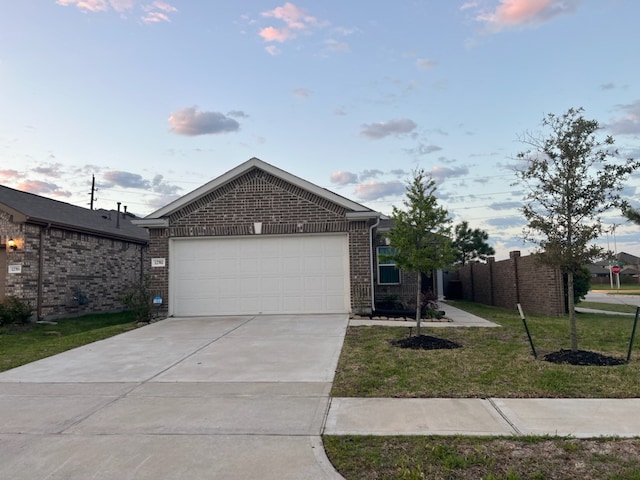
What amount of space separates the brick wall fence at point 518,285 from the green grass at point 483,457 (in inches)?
289

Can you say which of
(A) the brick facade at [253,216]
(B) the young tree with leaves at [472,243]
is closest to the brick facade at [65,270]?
(A) the brick facade at [253,216]

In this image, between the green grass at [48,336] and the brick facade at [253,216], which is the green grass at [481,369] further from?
the green grass at [48,336]

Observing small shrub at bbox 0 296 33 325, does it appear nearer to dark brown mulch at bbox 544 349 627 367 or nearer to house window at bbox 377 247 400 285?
house window at bbox 377 247 400 285

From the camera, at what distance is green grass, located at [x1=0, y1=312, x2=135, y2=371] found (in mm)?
9383

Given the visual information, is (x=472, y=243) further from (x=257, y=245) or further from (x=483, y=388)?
(x=483, y=388)

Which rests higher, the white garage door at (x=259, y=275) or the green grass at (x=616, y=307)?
the white garage door at (x=259, y=275)

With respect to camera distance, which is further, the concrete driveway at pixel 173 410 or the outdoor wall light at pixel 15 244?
the outdoor wall light at pixel 15 244

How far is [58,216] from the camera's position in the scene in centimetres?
1644

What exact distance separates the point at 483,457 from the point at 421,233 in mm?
5896

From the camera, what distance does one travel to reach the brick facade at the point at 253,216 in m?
13.9

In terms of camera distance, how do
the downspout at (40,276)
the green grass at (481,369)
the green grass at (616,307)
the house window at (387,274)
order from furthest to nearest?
the green grass at (616,307) < the house window at (387,274) < the downspout at (40,276) < the green grass at (481,369)

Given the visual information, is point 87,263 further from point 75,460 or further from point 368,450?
point 368,450

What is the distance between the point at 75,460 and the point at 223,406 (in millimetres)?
1824

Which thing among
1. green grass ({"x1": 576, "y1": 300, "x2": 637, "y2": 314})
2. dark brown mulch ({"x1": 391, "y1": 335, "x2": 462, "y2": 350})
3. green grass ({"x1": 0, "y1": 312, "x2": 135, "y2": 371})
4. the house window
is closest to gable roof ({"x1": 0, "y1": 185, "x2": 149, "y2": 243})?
green grass ({"x1": 0, "y1": 312, "x2": 135, "y2": 371})
